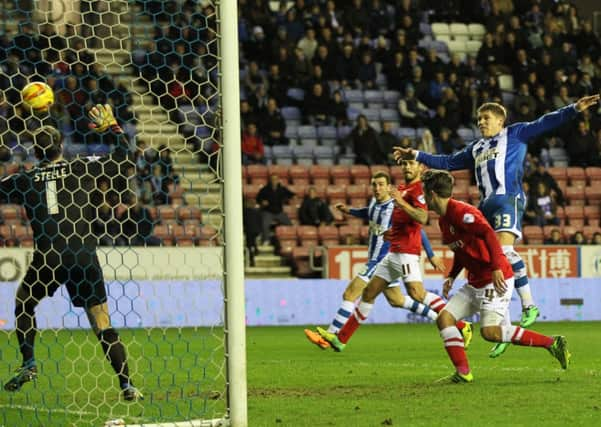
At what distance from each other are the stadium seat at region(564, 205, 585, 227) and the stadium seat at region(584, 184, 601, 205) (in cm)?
46

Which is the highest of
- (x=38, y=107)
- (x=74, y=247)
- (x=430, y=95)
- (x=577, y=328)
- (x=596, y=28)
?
(x=596, y=28)

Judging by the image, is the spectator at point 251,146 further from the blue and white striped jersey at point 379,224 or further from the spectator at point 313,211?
the blue and white striped jersey at point 379,224

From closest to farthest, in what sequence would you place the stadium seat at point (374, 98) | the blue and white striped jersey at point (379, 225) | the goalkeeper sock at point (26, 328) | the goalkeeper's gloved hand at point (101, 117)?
the goalkeeper's gloved hand at point (101, 117) → the goalkeeper sock at point (26, 328) → the blue and white striped jersey at point (379, 225) → the stadium seat at point (374, 98)

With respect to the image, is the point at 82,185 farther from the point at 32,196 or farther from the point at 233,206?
the point at 233,206

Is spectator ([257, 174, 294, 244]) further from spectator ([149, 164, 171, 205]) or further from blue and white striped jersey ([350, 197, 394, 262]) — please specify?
blue and white striped jersey ([350, 197, 394, 262])

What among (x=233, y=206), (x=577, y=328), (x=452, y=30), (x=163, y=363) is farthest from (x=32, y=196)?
(x=452, y=30)

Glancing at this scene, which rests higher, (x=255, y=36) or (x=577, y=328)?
(x=255, y=36)

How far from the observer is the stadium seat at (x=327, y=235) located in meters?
21.7

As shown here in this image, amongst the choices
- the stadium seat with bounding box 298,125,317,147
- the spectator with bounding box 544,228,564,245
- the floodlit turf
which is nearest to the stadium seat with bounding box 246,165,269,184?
the stadium seat with bounding box 298,125,317,147

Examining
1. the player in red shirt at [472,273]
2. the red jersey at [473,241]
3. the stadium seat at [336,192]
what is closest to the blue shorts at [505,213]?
the player in red shirt at [472,273]

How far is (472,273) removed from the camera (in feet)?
29.8

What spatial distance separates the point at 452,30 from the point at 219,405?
68.2 feet

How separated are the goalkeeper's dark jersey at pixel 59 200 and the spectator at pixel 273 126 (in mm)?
14754

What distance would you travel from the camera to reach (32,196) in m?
8.48
